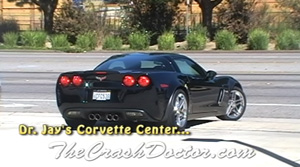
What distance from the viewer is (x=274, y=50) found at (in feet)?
141

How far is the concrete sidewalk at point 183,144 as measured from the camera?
9.36 metres

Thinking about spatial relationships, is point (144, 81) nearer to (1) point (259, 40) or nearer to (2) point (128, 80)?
(2) point (128, 80)

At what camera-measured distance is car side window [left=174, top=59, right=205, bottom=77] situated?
42.4ft

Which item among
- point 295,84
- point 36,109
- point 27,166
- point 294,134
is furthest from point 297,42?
point 27,166

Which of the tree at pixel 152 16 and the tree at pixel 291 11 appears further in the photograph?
the tree at pixel 152 16

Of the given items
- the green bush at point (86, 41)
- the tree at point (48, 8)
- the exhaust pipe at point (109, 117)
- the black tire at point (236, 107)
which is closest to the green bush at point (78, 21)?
the green bush at point (86, 41)

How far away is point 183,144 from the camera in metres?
10.5

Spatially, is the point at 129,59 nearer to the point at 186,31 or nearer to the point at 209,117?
the point at 209,117

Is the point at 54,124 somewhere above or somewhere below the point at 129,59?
below

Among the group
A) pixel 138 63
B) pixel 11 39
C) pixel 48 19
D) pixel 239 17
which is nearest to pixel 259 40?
pixel 239 17

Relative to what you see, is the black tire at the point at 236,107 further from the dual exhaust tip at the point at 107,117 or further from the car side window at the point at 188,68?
the dual exhaust tip at the point at 107,117

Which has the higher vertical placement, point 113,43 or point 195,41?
point 195,41

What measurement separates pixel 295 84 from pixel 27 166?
14.0 meters

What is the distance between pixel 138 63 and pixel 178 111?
1216 mm
